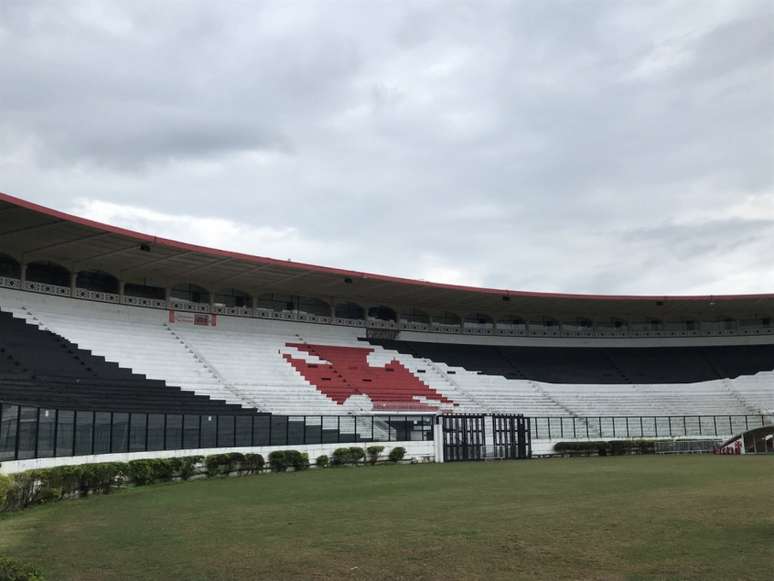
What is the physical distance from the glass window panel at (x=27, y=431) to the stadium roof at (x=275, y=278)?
43.3ft

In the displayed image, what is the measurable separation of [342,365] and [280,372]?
5.20 m

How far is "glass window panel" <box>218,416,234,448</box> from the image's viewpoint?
31.2 meters

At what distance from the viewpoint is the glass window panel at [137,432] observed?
26.9 meters

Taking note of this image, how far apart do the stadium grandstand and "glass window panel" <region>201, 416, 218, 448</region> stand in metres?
0.08

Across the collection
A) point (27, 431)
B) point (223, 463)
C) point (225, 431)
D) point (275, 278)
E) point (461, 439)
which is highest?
point (275, 278)

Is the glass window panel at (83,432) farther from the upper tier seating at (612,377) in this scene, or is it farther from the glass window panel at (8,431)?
the upper tier seating at (612,377)

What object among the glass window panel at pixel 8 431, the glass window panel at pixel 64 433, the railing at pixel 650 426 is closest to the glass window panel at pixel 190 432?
the glass window panel at pixel 64 433

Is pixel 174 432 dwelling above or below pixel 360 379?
below

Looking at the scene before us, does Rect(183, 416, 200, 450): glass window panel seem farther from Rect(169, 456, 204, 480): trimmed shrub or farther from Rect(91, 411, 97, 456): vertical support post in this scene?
Rect(91, 411, 97, 456): vertical support post

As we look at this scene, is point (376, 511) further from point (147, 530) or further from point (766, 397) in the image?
point (766, 397)

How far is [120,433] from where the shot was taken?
86.4 ft

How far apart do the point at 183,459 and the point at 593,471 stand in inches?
614

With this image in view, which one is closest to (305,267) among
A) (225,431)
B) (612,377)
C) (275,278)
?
(275,278)

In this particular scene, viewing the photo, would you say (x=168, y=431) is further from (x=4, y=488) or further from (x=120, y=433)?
(x=4, y=488)
